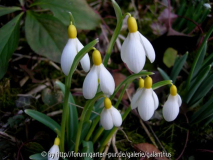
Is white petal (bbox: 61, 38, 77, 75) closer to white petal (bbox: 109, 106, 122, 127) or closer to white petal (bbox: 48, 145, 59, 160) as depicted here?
white petal (bbox: 109, 106, 122, 127)

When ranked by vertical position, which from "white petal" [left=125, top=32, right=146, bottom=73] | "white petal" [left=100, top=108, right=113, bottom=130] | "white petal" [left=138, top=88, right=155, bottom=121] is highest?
"white petal" [left=125, top=32, right=146, bottom=73]

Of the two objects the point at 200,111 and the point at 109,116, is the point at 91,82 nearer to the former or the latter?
the point at 109,116

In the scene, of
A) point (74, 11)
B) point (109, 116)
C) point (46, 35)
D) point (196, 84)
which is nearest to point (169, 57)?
point (196, 84)

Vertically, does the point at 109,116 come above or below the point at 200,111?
above

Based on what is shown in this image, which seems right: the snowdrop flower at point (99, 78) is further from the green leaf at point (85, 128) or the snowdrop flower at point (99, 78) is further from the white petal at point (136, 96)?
the green leaf at point (85, 128)

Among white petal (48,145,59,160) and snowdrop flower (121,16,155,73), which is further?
white petal (48,145,59,160)

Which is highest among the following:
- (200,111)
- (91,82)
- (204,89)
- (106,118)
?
(91,82)

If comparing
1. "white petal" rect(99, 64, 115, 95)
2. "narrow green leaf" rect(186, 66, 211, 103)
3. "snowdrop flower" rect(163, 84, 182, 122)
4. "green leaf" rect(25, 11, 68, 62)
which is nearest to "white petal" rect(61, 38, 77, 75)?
"white petal" rect(99, 64, 115, 95)
